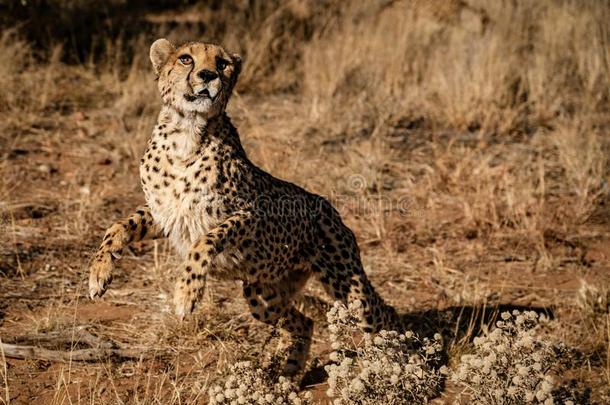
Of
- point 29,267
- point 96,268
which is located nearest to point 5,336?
point 29,267

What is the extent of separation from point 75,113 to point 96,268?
413 centimetres

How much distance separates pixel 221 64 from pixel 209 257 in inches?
34.9

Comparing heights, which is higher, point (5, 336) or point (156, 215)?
point (156, 215)

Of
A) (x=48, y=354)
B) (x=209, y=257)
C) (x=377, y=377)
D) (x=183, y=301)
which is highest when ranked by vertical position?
(x=209, y=257)

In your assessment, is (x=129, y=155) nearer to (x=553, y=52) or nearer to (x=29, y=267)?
(x=29, y=267)

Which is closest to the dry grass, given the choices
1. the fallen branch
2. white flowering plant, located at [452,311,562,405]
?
the fallen branch

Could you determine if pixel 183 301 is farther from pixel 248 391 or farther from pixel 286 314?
pixel 286 314

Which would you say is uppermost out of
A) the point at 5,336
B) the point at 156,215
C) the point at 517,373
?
the point at 156,215

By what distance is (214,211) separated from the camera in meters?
3.45

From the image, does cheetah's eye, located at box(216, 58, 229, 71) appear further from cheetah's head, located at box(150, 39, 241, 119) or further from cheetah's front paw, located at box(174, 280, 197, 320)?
cheetah's front paw, located at box(174, 280, 197, 320)

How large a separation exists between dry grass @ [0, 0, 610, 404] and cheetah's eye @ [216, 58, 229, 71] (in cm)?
131

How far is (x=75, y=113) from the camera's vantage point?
6953mm

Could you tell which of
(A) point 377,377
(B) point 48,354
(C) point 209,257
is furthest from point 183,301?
(B) point 48,354

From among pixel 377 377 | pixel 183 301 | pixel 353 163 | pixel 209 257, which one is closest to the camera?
pixel 377 377
